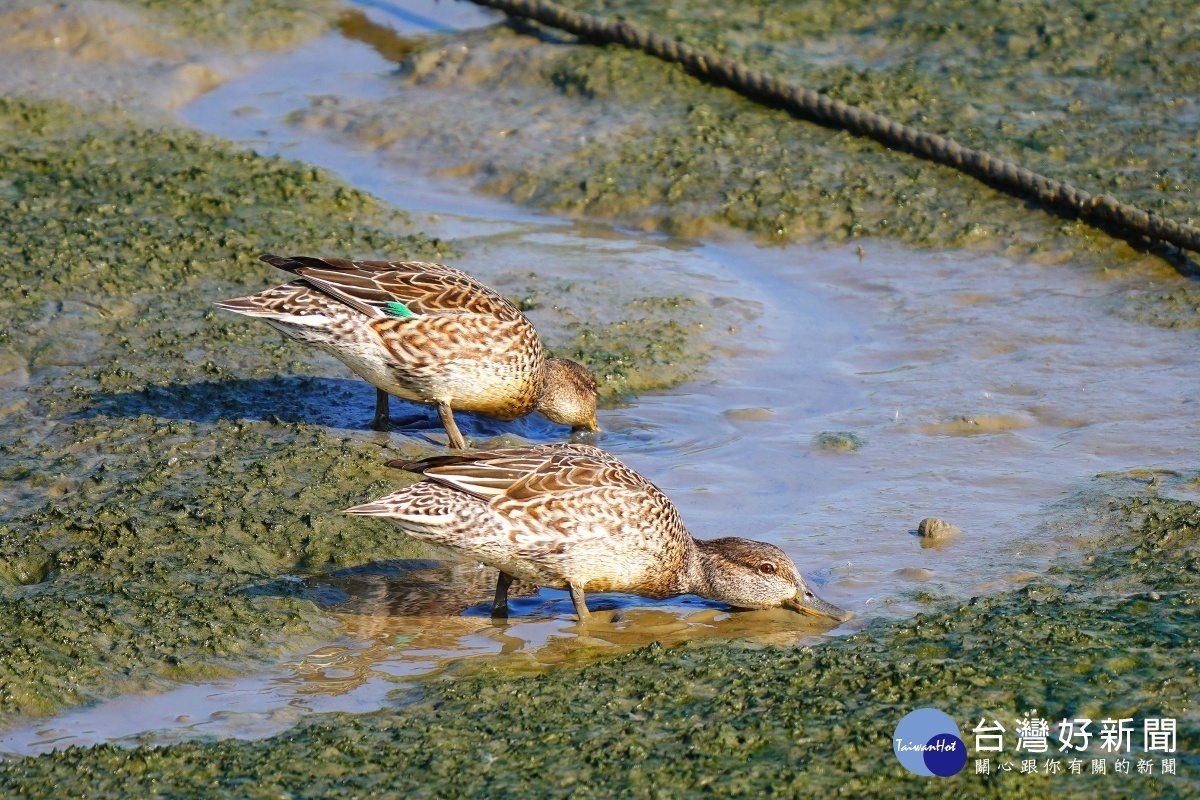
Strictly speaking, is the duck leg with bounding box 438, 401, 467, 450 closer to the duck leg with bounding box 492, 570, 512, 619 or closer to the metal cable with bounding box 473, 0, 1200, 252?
the duck leg with bounding box 492, 570, 512, 619

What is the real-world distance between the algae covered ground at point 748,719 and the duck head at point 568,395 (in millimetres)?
2603

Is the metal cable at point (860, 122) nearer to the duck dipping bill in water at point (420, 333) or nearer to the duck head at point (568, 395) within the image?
the duck head at point (568, 395)

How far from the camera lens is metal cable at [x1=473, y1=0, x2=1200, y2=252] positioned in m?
10.2

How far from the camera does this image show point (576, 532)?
6367 millimetres

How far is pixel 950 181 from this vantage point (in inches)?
439

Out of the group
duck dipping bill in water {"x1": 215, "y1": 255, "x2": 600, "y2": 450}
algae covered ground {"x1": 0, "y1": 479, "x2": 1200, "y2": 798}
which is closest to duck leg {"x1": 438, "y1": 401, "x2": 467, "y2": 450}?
duck dipping bill in water {"x1": 215, "y1": 255, "x2": 600, "y2": 450}

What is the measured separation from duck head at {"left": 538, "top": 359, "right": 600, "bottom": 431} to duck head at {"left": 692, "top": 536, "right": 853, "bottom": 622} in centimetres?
187

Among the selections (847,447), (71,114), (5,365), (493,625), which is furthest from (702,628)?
(71,114)

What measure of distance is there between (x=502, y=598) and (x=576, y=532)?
48cm

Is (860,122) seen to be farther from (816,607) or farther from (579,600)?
(579,600)

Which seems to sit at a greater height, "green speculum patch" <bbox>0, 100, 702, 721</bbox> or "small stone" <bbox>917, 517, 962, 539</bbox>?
"small stone" <bbox>917, 517, 962, 539</bbox>

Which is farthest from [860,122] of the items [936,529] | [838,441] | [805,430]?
[936,529]

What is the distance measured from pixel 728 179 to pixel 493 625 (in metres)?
5.69

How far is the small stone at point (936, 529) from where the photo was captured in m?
6.92
